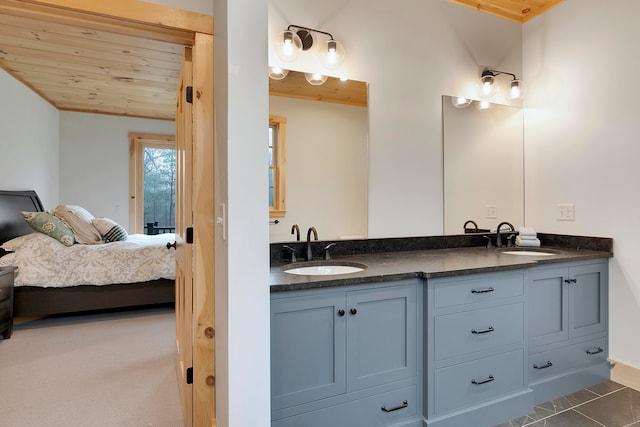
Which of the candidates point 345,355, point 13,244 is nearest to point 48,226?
point 13,244

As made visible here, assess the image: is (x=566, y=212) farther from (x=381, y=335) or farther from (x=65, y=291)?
(x=65, y=291)

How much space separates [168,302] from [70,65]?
2657 mm

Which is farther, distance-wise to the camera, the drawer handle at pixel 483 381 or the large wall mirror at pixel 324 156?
the large wall mirror at pixel 324 156

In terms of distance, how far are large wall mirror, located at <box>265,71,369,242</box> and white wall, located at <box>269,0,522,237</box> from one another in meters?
0.08

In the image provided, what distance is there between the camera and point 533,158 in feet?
9.38

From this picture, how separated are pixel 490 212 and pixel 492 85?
1.02 meters

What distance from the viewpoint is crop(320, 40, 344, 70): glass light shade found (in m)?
2.17

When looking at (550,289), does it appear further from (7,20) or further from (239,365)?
(7,20)

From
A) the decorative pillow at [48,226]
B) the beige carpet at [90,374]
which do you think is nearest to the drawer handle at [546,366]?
the beige carpet at [90,374]

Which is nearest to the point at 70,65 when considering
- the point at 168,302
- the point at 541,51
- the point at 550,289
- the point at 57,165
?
the point at 57,165

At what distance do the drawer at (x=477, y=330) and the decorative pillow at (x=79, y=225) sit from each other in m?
3.55

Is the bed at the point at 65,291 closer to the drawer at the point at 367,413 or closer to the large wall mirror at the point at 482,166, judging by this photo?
the drawer at the point at 367,413

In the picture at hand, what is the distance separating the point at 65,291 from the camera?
3.28 m

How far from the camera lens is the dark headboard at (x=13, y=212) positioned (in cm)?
335
